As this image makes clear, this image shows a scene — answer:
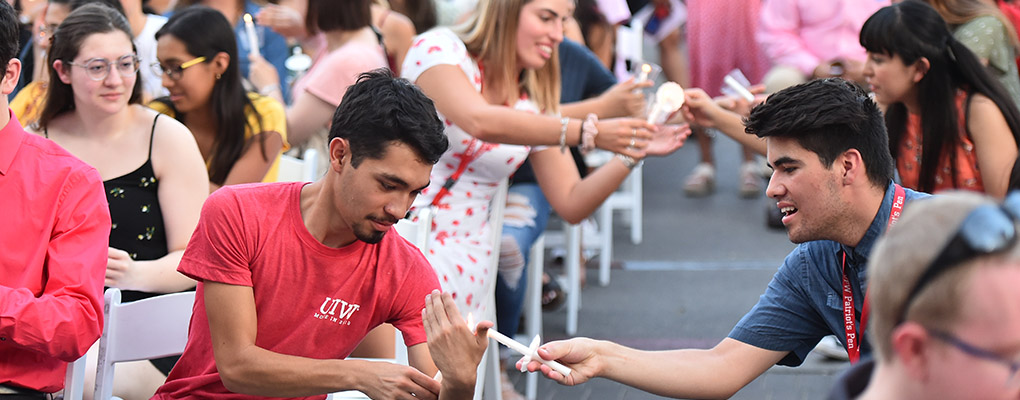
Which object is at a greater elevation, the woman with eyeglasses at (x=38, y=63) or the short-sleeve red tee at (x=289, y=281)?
the woman with eyeglasses at (x=38, y=63)

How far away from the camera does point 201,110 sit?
3561 mm

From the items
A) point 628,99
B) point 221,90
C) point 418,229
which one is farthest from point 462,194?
point 221,90

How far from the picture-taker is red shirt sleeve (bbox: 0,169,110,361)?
2191 mm

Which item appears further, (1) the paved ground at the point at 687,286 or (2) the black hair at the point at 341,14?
(1) the paved ground at the point at 687,286

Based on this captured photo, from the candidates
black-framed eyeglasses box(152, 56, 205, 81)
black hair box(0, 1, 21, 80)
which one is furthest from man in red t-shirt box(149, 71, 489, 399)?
black-framed eyeglasses box(152, 56, 205, 81)

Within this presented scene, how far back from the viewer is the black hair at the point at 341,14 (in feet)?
14.1

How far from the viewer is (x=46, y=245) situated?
2328 mm

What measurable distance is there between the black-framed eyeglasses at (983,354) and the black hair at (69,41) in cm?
240

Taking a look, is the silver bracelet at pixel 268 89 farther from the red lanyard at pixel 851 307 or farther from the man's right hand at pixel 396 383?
the red lanyard at pixel 851 307

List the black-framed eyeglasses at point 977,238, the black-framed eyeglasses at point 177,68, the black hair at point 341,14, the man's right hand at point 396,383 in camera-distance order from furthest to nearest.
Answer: the black hair at point 341,14, the black-framed eyeglasses at point 177,68, the man's right hand at point 396,383, the black-framed eyeglasses at point 977,238

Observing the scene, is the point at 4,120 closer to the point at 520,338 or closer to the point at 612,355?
the point at 612,355

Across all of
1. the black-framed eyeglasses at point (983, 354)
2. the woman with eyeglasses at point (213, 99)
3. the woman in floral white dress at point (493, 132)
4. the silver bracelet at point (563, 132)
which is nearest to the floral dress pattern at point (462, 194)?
the woman in floral white dress at point (493, 132)

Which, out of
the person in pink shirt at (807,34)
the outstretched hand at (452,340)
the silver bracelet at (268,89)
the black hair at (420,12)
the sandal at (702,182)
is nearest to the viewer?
the outstretched hand at (452,340)

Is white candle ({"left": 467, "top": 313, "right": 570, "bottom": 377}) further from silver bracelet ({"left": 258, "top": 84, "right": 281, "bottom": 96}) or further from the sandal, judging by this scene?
the sandal
